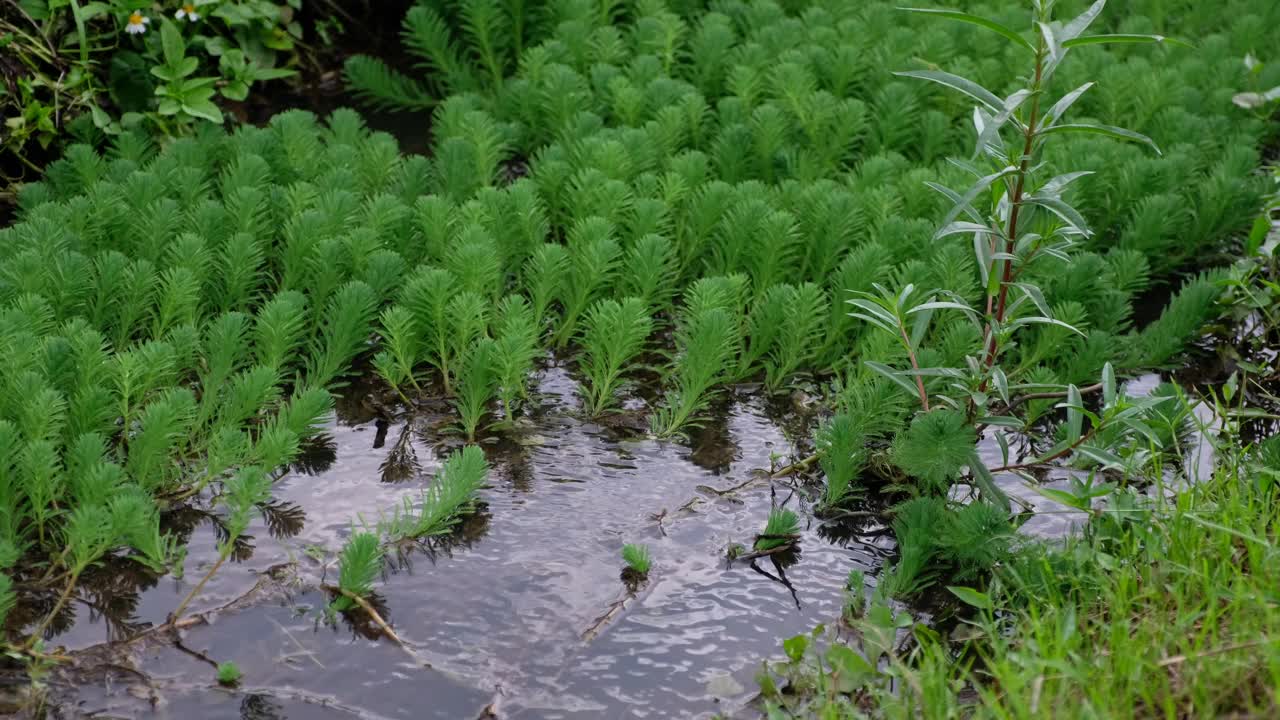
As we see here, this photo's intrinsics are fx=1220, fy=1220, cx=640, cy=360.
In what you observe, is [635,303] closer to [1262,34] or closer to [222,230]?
[222,230]

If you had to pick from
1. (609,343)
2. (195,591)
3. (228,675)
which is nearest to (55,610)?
(195,591)

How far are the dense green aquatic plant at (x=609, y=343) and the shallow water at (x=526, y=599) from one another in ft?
0.31

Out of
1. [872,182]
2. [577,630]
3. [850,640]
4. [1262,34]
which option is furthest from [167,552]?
[1262,34]

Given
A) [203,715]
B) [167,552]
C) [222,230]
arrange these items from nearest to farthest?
1. [203,715]
2. [167,552]
3. [222,230]

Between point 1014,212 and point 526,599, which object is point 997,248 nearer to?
point 1014,212

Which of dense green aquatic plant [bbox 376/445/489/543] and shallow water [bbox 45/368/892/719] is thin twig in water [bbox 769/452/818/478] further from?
dense green aquatic plant [bbox 376/445/489/543]

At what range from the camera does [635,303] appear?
133 inches

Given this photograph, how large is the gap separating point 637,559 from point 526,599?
0.89ft

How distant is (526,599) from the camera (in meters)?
2.80

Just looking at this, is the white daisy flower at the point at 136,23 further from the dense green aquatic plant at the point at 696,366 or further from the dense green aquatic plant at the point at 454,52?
the dense green aquatic plant at the point at 696,366

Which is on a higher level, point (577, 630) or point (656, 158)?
point (656, 158)

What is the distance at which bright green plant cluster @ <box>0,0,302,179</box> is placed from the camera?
4297mm

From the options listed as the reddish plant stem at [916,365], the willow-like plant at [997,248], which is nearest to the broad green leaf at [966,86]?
the willow-like plant at [997,248]

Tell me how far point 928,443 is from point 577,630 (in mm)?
928
